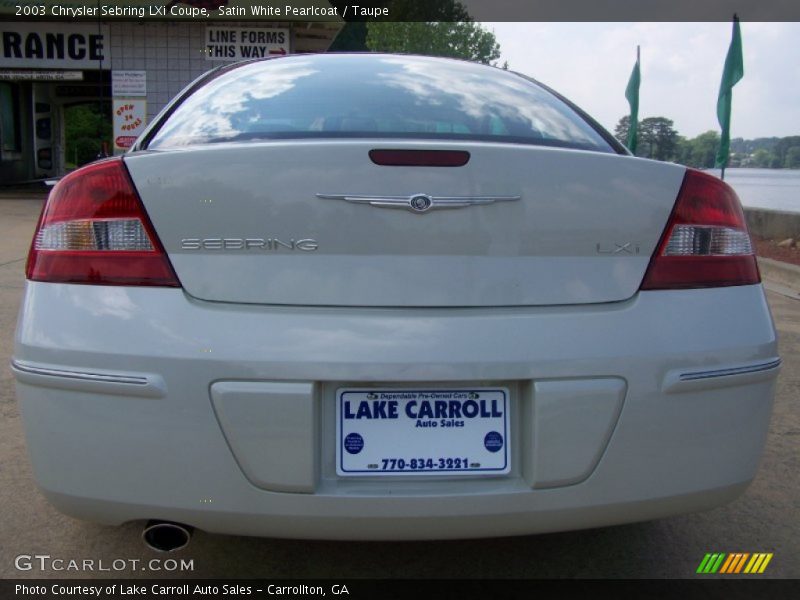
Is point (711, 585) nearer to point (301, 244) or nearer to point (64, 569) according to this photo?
point (301, 244)

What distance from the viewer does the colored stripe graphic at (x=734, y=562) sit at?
2059 mm

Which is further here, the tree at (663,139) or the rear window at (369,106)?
the tree at (663,139)

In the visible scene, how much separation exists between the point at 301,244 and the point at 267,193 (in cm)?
13

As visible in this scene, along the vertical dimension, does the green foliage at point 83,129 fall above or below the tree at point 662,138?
above

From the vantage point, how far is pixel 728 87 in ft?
36.0

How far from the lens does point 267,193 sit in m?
1.58

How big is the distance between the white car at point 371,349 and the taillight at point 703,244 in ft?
0.07

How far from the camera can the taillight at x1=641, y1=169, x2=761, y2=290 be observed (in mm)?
1702

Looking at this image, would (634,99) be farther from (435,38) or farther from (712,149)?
(435,38)

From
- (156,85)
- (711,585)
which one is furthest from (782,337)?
(156,85)

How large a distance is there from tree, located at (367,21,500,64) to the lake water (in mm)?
23745

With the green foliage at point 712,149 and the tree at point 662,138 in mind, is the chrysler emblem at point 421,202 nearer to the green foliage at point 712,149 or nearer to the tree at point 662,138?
the green foliage at point 712,149

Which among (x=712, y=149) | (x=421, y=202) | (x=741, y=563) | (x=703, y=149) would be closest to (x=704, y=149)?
(x=703, y=149)

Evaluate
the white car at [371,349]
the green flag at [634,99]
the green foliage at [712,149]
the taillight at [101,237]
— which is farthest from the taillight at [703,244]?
the green flag at [634,99]
